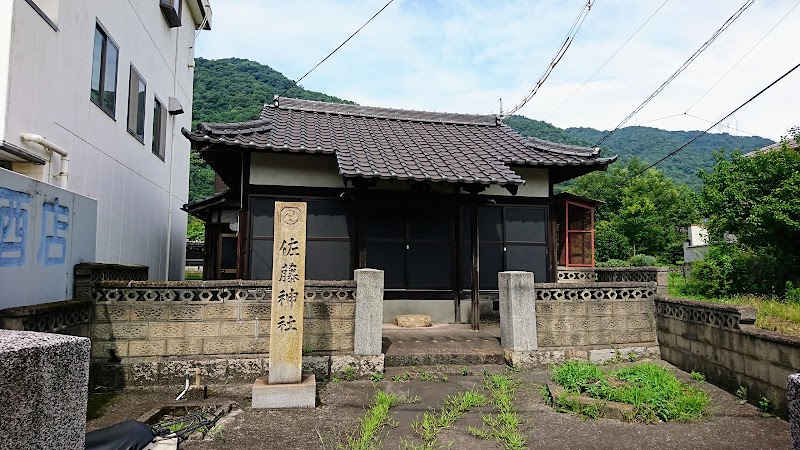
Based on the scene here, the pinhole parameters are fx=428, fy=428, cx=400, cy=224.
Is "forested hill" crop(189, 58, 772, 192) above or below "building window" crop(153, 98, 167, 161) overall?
above

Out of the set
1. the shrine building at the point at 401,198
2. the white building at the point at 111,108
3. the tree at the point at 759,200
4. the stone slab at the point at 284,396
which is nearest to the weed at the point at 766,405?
the shrine building at the point at 401,198

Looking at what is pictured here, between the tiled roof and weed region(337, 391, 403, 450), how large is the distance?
4153mm

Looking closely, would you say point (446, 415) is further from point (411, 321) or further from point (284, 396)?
point (411, 321)

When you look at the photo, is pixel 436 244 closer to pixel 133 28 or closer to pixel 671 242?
pixel 133 28

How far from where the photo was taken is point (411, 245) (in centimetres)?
1038

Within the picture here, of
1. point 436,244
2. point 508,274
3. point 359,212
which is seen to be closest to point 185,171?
point 359,212

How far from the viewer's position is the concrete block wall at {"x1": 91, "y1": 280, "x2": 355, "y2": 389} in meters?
6.64

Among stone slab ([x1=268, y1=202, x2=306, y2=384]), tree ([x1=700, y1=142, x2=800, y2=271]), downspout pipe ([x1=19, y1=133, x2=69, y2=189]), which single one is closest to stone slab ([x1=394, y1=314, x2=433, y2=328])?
stone slab ([x1=268, y1=202, x2=306, y2=384])

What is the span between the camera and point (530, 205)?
11.0m

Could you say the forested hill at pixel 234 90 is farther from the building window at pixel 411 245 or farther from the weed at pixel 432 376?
the weed at pixel 432 376

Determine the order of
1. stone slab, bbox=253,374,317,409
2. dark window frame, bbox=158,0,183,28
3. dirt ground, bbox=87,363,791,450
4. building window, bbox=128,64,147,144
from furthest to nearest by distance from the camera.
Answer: dark window frame, bbox=158,0,183,28 < building window, bbox=128,64,147,144 < stone slab, bbox=253,374,317,409 < dirt ground, bbox=87,363,791,450

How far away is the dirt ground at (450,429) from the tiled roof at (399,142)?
4238 millimetres

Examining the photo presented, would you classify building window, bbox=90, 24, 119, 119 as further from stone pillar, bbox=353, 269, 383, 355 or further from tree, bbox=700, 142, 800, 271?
tree, bbox=700, 142, 800, 271

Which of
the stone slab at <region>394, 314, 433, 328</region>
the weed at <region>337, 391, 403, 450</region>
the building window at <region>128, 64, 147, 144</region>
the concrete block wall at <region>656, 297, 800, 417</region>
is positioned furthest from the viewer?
the building window at <region>128, 64, 147, 144</region>
